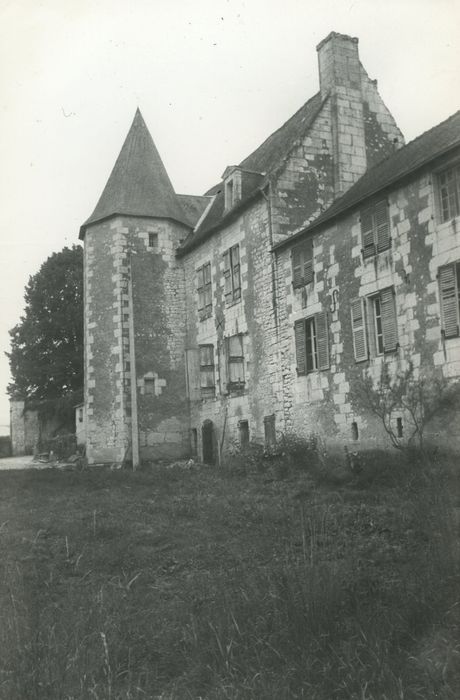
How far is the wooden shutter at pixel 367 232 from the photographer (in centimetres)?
1422

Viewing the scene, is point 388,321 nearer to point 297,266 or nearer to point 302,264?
point 302,264

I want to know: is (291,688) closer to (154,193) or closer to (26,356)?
(154,193)

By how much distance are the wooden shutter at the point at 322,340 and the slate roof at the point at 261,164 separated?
14.2 ft

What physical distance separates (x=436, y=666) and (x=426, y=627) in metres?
0.52

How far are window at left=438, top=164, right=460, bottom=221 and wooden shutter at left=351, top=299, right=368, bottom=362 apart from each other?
2.64m

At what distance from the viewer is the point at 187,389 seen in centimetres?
2222

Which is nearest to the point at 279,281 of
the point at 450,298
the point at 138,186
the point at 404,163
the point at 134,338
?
the point at 404,163

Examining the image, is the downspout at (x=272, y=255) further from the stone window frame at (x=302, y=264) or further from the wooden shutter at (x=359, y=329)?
the wooden shutter at (x=359, y=329)

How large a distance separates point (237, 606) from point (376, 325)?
380 inches

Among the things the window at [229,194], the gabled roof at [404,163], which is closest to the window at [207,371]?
the window at [229,194]

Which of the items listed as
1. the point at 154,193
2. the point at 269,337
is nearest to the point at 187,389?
the point at 269,337

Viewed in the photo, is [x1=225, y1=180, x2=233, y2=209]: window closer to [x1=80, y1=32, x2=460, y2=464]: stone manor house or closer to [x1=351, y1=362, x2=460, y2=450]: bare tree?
[x1=80, y1=32, x2=460, y2=464]: stone manor house

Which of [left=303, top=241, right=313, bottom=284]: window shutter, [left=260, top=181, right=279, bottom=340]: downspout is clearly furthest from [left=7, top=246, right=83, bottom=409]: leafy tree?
[left=303, top=241, right=313, bottom=284]: window shutter

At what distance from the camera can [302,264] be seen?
16.6 metres
